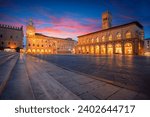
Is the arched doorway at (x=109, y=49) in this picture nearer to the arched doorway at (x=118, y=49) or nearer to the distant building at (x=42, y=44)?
the arched doorway at (x=118, y=49)

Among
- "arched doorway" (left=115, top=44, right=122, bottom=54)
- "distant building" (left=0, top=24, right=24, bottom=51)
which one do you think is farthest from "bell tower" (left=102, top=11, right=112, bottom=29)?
"distant building" (left=0, top=24, right=24, bottom=51)

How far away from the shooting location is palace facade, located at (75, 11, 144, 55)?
31.9 meters

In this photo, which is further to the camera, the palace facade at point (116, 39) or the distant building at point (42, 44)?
the distant building at point (42, 44)

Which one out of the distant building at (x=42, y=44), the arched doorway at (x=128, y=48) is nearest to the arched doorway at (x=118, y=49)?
the arched doorway at (x=128, y=48)

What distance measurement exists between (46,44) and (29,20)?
22.0 meters

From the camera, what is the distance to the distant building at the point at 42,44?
60188 millimetres

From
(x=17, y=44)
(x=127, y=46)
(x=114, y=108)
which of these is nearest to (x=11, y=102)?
(x=114, y=108)

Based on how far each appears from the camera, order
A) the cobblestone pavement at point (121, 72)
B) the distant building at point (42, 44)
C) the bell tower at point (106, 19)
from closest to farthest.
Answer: the cobblestone pavement at point (121, 72), the bell tower at point (106, 19), the distant building at point (42, 44)

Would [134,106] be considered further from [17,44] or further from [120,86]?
[17,44]

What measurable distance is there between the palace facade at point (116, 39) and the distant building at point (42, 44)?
2557cm

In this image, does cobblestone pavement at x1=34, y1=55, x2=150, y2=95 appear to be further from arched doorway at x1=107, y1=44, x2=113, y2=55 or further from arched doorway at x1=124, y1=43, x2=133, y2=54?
arched doorway at x1=107, y1=44, x2=113, y2=55

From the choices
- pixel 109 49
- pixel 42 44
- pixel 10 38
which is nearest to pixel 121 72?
pixel 109 49

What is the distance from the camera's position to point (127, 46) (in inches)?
1318

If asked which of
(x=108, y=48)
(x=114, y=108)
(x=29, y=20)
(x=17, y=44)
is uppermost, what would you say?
(x=29, y=20)
